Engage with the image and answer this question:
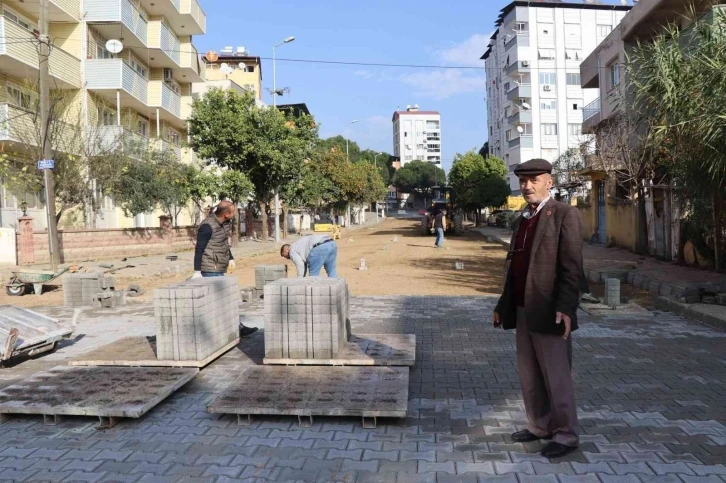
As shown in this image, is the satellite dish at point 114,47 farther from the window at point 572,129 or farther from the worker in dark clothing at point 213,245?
the window at point 572,129

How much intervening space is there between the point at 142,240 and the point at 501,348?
63.8 feet

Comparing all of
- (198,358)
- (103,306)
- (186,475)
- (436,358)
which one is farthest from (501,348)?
(103,306)

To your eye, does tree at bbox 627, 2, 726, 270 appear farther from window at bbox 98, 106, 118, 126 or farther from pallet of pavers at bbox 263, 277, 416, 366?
window at bbox 98, 106, 118, 126

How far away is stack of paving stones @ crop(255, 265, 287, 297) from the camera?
11.0 meters

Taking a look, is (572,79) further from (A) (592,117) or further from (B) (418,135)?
(B) (418,135)

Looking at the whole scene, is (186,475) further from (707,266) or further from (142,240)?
(142,240)

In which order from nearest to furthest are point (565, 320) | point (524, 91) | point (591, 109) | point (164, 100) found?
point (565, 320), point (591, 109), point (164, 100), point (524, 91)

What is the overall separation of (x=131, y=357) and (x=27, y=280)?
858 centimetres

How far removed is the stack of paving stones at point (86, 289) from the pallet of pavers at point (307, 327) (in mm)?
6057

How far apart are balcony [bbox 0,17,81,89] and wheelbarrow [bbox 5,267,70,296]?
896 cm

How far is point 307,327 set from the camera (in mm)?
5652

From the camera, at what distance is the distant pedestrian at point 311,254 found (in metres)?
7.43

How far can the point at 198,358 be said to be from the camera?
18.8 feet

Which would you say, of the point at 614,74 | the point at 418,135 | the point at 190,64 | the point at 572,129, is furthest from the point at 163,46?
the point at 418,135
